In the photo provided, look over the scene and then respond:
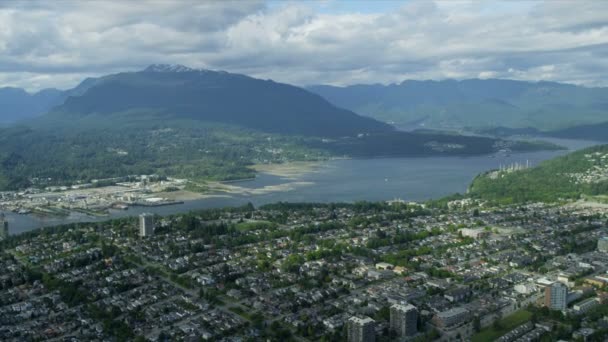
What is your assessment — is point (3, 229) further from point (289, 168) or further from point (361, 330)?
point (289, 168)

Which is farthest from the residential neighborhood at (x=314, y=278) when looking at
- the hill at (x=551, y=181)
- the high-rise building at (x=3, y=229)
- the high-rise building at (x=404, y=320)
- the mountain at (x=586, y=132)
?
the mountain at (x=586, y=132)

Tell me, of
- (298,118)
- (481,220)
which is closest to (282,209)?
(481,220)

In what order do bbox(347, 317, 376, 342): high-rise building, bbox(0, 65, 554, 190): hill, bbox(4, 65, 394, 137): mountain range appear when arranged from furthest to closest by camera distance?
bbox(4, 65, 394, 137): mountain range < bbox(0, 65, 554, 190): hill < bbox(347, 317, 376, 342): high-rise building

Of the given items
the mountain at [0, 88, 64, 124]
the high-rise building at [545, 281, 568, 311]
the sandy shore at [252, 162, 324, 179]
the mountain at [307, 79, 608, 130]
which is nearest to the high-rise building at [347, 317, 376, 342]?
the high-rise building at [545, 281, 568, 311]

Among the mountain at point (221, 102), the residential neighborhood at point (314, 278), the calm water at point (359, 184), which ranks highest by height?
the mountain at point (221, 102)

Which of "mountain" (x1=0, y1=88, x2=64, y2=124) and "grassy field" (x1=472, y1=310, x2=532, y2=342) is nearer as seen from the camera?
"grassy field" (x1=472, y1=310, x2=532, y2=342)

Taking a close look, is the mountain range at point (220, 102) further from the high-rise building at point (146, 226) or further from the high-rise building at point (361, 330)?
the high-rise building at point (361, 330)

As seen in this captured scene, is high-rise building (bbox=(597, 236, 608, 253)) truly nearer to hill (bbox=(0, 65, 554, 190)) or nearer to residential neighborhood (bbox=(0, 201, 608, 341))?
residential neighborhood (bbox=(0, 201, 608, 341))
